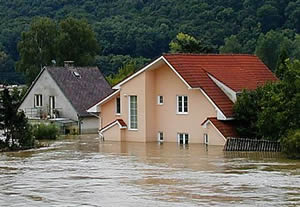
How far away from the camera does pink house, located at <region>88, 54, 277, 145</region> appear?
→ 44500mm

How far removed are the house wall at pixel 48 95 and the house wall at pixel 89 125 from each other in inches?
23.2

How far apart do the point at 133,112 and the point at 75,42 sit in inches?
1250

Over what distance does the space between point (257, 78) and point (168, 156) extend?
10953mm

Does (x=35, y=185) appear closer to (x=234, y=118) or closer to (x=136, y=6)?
(x=234, y=118)

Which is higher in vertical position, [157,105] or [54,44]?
[54,44]

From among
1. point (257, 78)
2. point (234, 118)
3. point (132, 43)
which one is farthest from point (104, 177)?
point (132, 43)

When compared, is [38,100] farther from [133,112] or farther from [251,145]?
[251,145]

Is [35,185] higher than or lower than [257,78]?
lower

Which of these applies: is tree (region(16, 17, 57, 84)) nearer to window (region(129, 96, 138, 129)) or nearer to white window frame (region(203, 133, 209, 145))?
window (region(129, 96, 138, 129))

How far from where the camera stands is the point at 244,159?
3669cm

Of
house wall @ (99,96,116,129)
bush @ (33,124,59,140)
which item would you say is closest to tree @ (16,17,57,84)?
house wall @ (99,96,116,129)

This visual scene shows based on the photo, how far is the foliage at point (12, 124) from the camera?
138ft

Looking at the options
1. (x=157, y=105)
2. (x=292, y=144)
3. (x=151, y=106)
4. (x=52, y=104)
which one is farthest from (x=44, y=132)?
(x=292, y=144)

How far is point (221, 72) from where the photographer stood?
46.9 m
